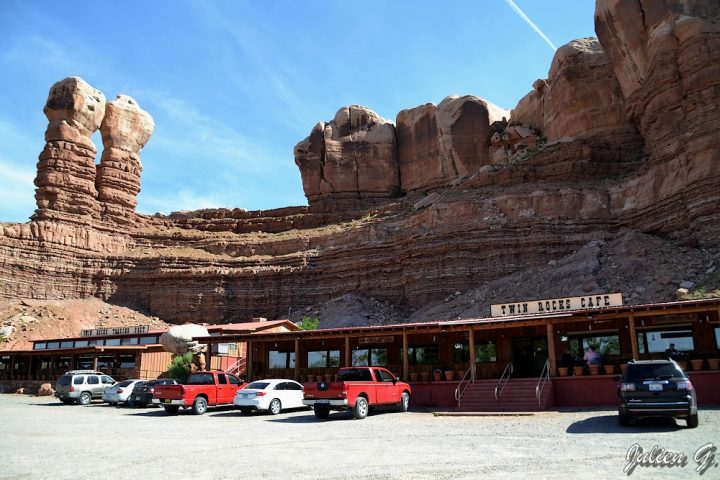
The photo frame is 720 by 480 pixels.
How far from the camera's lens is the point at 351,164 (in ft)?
273

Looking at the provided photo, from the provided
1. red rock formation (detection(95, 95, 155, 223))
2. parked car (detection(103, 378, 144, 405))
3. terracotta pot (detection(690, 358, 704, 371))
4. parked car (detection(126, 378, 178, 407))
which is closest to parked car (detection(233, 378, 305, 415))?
parked car (detection(126, 378, 178, 407))

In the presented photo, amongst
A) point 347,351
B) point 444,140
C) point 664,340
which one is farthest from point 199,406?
point 444,140

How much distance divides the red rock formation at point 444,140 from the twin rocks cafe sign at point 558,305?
156 feet

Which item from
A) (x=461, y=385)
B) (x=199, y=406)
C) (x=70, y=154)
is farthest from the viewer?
(x=70, y=154)

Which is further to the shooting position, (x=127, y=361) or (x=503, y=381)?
(x=127, y=361)

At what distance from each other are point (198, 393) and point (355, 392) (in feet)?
23.8

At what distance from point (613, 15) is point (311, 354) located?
4435 centimetres

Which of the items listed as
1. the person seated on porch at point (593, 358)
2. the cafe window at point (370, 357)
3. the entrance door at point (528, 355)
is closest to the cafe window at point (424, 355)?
the cafe window at point (370, 357)

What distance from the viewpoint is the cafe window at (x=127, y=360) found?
36906 millimetres

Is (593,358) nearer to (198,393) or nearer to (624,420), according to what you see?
(624,420)

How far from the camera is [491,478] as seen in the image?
884cm

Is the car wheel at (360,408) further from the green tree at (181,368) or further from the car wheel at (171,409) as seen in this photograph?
the green tree at (181,368)

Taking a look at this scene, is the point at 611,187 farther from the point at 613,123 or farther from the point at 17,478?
the point at 17,478

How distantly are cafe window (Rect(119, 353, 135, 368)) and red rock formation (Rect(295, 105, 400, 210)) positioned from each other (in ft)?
152
